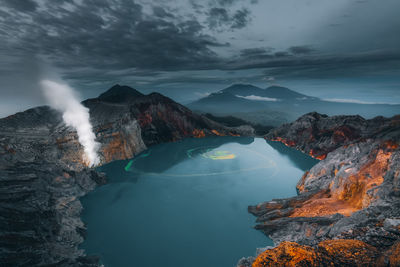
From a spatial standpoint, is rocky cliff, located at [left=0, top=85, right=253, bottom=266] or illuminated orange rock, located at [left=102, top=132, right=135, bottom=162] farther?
illuminated orange rock, located at [left=102, top=132, right=135, bottom=162]

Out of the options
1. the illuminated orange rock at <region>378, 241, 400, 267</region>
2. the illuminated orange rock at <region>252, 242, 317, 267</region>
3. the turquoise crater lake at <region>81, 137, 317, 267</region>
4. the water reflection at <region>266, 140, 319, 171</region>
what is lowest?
the water reflection at <region>266, 140, 319, 171</region>

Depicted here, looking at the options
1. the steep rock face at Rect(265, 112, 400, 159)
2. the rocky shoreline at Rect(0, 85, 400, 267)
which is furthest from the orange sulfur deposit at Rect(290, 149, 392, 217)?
the steep rock face at Rect(265, 112, 400, 159)

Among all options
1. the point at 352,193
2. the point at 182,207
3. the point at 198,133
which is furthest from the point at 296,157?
the point at 182,207

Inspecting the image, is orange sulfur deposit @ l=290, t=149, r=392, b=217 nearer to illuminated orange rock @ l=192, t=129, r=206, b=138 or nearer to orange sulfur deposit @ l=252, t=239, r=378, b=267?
orange sulfur deposit @ l=252, t=239, r=378, b=267

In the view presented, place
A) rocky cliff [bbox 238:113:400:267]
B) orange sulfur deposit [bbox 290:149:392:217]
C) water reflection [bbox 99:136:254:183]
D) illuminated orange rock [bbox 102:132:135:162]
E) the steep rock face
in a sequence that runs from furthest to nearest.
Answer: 1. the steep rock face
2. illuminated orange rock [bbox 102:132:135:162]
3. water reflection [bbox 99:136:254:183]
4. orange sulfur deposit [bbox 290:149:392:217]
5. rocky cliff [bbox 238:113:400:267]

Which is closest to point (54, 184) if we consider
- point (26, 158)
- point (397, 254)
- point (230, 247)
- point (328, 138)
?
point (26, 158)

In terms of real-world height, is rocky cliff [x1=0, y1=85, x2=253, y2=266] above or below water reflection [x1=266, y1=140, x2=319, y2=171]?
above

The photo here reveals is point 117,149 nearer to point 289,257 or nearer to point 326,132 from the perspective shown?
point 289,257
